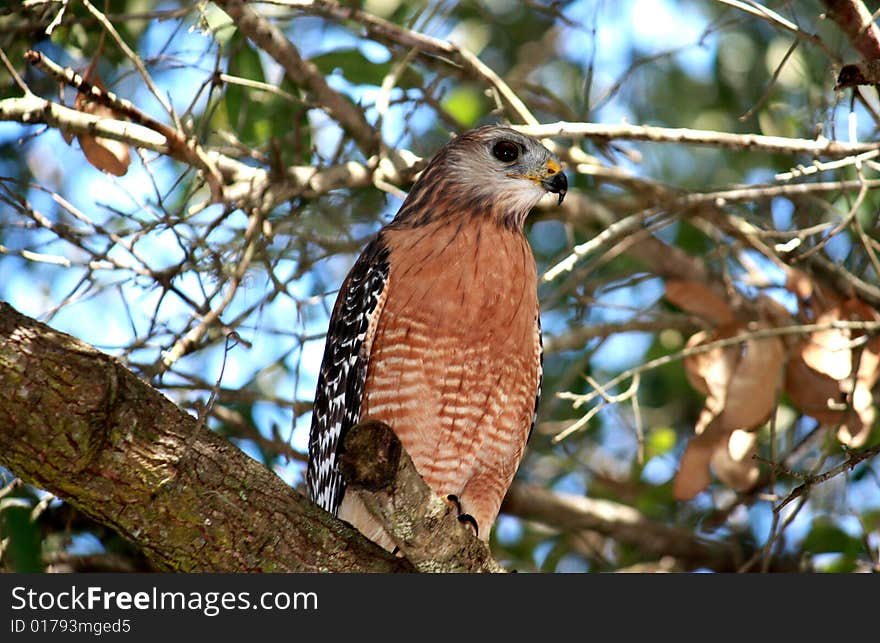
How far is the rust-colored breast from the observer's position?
4.76 metres

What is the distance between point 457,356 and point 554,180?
1.07 m

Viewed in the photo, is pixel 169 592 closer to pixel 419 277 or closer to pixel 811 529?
pixel 419 277

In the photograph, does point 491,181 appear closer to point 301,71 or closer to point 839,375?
point 301,71

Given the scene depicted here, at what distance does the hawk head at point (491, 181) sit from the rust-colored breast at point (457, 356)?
8.4 inches

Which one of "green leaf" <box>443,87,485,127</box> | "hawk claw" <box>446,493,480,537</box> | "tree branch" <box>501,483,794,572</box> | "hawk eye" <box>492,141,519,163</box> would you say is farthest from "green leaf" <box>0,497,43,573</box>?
"green leaf" <box>443,87,485,127</box>

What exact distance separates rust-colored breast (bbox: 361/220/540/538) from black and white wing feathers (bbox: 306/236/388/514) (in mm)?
51

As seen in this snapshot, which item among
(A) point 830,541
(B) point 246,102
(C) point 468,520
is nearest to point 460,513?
(C) point 468,520

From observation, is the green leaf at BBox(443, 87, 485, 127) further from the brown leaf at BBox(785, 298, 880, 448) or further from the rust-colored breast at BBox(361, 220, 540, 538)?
the brown leaf at BBox(785, 298, 880, 448)

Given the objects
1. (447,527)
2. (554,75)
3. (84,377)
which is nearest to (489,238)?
(447,527)

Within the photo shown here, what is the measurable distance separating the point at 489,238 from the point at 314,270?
1.76 meters

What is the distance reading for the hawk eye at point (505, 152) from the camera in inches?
213

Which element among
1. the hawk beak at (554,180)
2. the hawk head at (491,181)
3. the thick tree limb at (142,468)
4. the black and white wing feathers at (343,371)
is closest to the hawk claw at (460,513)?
the black and white wing feathers at (343,371)

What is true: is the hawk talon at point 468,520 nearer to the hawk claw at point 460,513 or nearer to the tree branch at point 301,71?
the hawk claw at point 460,513

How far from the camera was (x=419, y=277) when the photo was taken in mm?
4855
